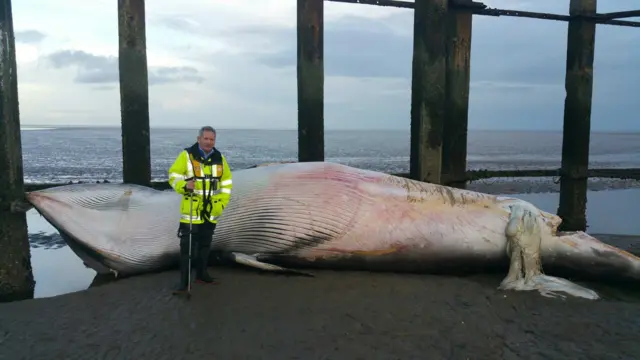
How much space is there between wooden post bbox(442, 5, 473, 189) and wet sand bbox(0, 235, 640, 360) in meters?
3.87

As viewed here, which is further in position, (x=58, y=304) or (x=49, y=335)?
(x=58, y=304)

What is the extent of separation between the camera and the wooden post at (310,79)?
772 cm

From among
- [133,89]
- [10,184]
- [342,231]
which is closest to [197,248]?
[342,231]

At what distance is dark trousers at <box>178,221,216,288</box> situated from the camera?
190 inches

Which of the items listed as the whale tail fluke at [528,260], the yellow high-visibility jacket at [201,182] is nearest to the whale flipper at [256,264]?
the yellow high-visibility jacket at [201,182]

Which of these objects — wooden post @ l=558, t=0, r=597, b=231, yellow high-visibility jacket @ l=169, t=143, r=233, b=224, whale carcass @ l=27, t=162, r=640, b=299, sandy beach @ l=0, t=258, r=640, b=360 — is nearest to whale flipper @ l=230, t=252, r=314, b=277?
whale carcass @ l=27, t=162, r=640, b=299

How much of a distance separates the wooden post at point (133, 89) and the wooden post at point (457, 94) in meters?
5.03

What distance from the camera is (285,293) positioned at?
15.7 ft

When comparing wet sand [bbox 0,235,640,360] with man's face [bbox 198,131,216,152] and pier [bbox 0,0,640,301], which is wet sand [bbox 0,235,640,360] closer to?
man's face [bbox 198,131,216,152]

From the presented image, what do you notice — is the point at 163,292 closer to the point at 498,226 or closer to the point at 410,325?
the point at 410,325

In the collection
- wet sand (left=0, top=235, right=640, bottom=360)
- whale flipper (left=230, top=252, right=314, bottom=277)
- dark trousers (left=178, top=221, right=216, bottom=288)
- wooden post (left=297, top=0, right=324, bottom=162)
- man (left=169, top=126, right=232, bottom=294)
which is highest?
wooden post (left=297, top=0, right=324, bottom=162)

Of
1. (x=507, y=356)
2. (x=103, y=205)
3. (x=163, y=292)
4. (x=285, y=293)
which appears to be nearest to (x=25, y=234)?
(x=103, y=205)

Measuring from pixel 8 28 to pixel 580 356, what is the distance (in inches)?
258

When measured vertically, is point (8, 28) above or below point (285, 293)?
above
